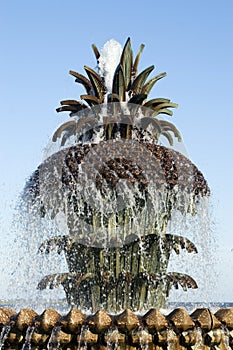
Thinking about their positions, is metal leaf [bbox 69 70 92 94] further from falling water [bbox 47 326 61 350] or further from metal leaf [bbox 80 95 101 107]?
falling water [bbox 47 326 61 350]

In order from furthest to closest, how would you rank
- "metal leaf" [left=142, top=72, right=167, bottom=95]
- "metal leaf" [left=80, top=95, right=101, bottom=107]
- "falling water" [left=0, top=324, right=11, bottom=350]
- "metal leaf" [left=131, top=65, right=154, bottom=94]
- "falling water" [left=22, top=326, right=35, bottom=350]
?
"metal leaf" [left=142, top=72, right=167, bottom=95], "metal leaf" [left=131, top=65, right=154, bottom=94], "metal leaf" [left=80, top=95, right=101, bottom=107], "falling water" [left=0, top=324, right=11, bottom=350], "falling water" [left=22, top=326, right=35, bottom=350]

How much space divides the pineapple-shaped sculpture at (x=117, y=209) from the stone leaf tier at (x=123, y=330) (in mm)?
2113

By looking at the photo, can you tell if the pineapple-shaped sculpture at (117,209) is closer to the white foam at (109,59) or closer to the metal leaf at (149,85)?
the metal leaf at (149,85)

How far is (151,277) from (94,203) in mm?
1655

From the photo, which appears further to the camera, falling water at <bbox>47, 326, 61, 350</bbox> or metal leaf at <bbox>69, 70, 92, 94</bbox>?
metal leaf at <bbox>69, 70, 92, 94</bbox>

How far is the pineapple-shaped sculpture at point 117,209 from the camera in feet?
31.6

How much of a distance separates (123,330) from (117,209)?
9.20ft

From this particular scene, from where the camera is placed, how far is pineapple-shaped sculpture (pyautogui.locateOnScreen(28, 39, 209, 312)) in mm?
9633

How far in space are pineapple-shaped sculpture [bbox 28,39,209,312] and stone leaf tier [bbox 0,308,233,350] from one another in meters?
2.11

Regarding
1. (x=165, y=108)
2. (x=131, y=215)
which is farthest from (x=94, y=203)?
(x=165, y=108)

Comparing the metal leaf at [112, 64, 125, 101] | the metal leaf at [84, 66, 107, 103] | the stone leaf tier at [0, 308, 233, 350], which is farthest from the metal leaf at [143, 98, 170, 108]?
the stone leaf tier at [0, 308, 233, 350]

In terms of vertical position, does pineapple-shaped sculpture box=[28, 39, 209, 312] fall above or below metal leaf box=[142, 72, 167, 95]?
below

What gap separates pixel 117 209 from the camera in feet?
31.9

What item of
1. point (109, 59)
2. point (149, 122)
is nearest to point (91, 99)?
point (149, 122)
